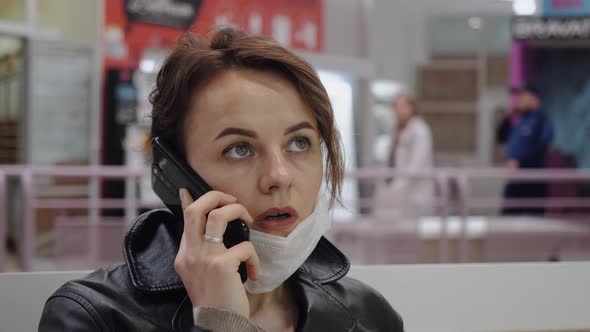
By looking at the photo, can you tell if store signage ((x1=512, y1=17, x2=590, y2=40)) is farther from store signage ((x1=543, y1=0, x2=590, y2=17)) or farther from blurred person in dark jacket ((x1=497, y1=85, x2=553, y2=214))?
store signage ((x1=543, y1=0, x2=590, y2=17))

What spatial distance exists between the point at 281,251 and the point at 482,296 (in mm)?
445

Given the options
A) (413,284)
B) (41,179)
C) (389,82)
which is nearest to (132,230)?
(413,284)

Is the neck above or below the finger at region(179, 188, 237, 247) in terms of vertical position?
below

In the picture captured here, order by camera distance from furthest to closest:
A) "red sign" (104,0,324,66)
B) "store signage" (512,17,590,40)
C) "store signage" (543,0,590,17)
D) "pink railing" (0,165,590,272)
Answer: "store signage" (543,0,590,17)
"red sign" (104,0,324,66)
"store signage" (512,17,590,40)
"pink railing" (0,165,590,272)

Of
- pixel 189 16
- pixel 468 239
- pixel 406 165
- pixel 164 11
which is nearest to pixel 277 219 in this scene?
pixel 468 239

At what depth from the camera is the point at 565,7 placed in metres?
9.13

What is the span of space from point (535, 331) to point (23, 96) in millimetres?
6869

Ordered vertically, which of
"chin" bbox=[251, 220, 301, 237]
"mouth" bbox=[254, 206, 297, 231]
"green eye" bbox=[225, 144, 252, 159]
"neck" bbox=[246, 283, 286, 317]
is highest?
"green eye" bbox=[225, 144, 252, 159]

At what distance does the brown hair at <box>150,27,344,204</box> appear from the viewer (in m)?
1.07

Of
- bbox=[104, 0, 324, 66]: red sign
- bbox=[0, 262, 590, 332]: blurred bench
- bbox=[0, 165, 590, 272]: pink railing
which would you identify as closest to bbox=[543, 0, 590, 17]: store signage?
bbox=[104, 0, 324, 66]: red sign

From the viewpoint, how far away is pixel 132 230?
110 centimetres

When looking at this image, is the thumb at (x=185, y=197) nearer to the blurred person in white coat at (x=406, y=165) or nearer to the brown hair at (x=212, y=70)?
the brown hair at (x=212, y=70)

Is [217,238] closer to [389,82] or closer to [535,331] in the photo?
[535,331]

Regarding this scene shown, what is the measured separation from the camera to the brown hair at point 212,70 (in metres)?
1.07
